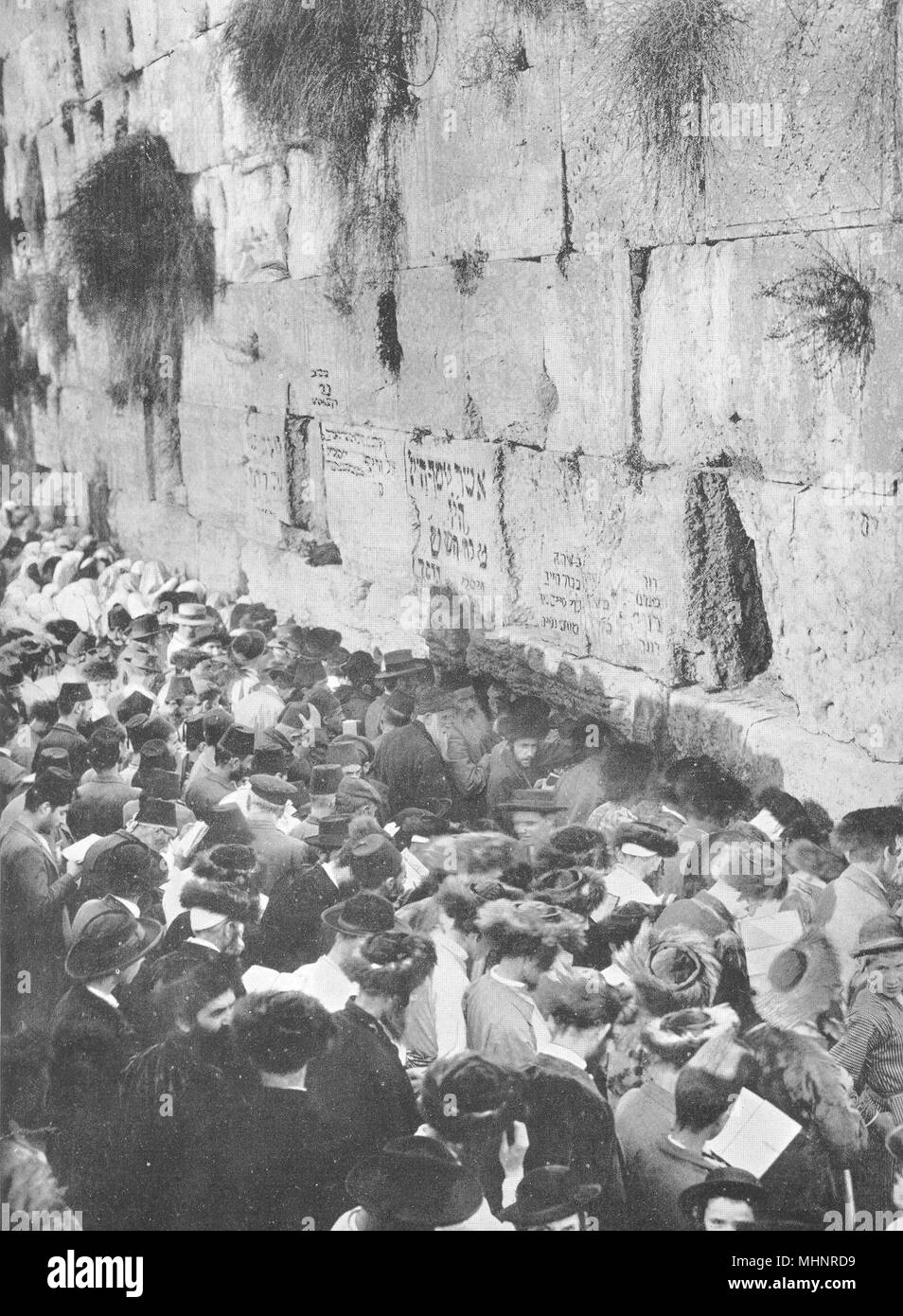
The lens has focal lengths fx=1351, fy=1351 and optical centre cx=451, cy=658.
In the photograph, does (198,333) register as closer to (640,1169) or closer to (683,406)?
(683,406)

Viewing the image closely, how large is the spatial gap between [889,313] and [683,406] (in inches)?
23.8

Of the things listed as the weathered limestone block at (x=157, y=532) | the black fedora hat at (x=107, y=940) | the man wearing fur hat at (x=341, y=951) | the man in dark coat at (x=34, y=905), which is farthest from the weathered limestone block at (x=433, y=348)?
the black fedora hat at (x=107, y=940)

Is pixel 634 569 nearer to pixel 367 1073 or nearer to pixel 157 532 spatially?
pixel 157 532

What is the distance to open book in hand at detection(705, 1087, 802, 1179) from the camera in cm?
370

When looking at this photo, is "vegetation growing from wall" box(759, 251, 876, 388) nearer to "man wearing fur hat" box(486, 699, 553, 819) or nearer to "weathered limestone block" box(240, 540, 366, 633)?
"man wearing fur hat" box(486, 699, 553, 819)

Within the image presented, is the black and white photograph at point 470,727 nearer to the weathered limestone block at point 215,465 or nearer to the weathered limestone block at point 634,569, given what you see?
the weathered limestone block at point 634,569

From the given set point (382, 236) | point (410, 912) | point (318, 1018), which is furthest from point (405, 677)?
point (382, 236)

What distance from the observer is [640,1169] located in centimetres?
372

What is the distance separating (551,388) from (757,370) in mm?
619

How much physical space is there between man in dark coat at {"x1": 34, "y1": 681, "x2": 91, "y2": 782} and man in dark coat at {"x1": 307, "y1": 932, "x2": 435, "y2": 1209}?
3.27 feet

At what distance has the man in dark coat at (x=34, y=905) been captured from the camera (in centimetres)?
381

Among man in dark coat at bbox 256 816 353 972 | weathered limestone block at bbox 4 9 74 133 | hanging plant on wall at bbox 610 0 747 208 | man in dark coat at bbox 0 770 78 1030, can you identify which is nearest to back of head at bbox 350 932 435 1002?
man in dark coat at bbox 256 816 353 972

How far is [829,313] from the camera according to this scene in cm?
346

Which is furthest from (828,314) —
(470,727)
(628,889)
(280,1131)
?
(280,1131)
